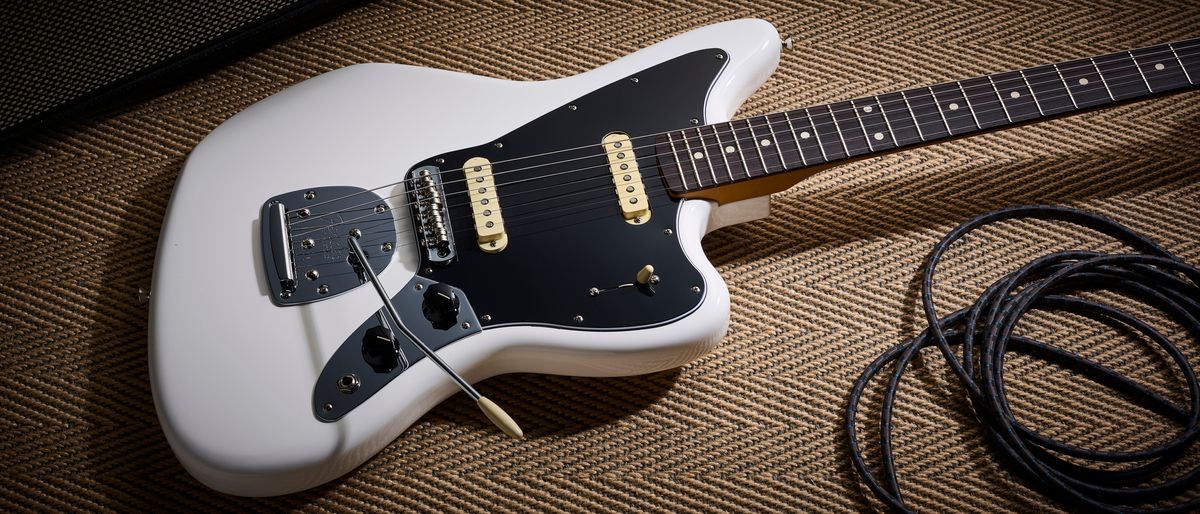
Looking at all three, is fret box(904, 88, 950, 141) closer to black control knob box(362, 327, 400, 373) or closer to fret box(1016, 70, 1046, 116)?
fret box(1016, 70, 1046, 116)

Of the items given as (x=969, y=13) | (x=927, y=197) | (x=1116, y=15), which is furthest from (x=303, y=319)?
(x=1116, y=15)

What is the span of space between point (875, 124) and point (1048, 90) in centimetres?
20

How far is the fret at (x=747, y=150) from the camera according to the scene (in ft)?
2.85

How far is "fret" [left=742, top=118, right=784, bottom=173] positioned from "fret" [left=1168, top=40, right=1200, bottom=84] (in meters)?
0.48

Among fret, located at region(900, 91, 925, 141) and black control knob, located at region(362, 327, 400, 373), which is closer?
black control knob, located at region(362, 327, 400, 373)

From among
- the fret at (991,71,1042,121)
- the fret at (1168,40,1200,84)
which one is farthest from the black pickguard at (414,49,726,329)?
the fret at (1168,40,1200,84)

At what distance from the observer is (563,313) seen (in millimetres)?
814

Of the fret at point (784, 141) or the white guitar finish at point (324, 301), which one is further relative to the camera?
the fret at point (784, 141)

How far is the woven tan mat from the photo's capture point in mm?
907

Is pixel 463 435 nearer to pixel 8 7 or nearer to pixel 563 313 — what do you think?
pixel 563 313

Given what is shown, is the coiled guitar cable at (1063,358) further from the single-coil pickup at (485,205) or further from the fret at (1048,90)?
the single-coil pickup at (485,205)

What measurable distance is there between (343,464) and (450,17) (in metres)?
0.64

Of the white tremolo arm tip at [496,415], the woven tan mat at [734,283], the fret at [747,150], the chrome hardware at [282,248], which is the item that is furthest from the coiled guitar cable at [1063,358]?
the chrome hardware at [282,248]

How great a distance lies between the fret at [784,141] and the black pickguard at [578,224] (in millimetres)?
82
